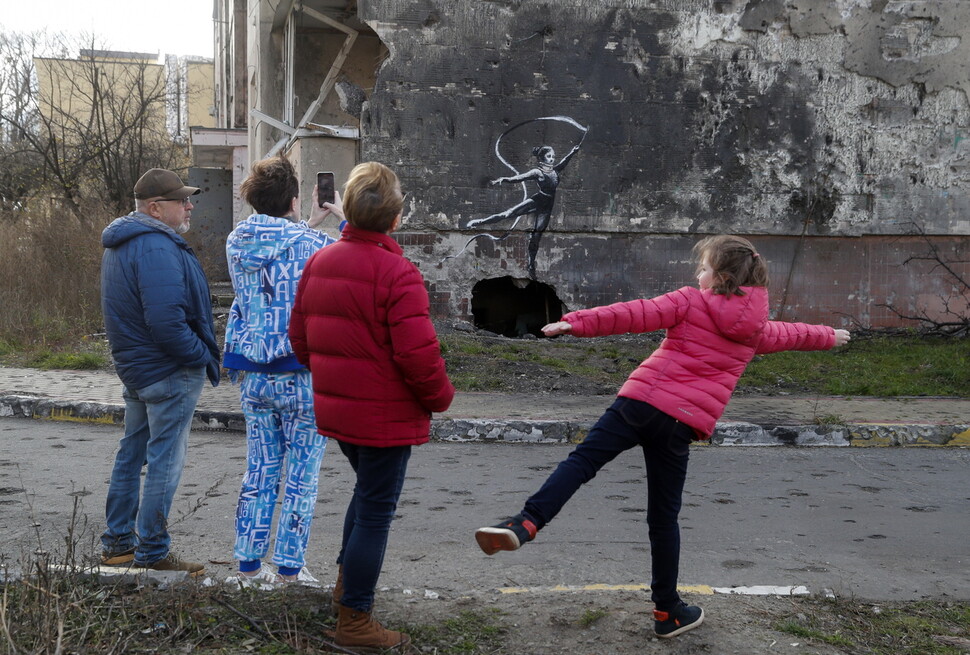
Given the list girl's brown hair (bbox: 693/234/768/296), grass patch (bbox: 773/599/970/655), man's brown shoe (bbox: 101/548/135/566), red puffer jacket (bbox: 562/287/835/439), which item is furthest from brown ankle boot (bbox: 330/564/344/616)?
girl's brown hair (bbox: 693/234/768/296)

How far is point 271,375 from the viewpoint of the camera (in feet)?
12.6

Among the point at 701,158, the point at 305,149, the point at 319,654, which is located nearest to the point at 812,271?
the point at 701,158

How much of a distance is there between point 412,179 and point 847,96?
6386mm

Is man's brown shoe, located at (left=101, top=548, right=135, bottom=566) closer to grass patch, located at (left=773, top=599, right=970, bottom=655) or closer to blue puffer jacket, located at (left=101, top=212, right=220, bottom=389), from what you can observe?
blue puffer jacket, located at (left=101, top=212, right=220, bottom=389)

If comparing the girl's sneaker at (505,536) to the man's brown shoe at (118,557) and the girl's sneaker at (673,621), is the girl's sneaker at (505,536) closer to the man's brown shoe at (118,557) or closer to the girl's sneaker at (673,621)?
the girl's sneaker at (673,621)

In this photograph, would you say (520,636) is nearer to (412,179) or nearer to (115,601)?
(115,601)

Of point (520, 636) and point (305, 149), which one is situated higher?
point (305, 149)

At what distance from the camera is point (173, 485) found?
4164mm

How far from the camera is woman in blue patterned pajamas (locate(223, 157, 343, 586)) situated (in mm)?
3852

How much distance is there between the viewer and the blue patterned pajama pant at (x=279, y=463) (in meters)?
3.86

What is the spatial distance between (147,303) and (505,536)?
→ 1.85 m

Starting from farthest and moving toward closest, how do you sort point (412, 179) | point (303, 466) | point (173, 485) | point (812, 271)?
point (812, 271), point (412, 179), point (173, 485), point (303, 466)

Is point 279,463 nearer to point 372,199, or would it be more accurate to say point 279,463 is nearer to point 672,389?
point 372,199

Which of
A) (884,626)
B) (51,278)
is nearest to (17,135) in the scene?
(51,278)
